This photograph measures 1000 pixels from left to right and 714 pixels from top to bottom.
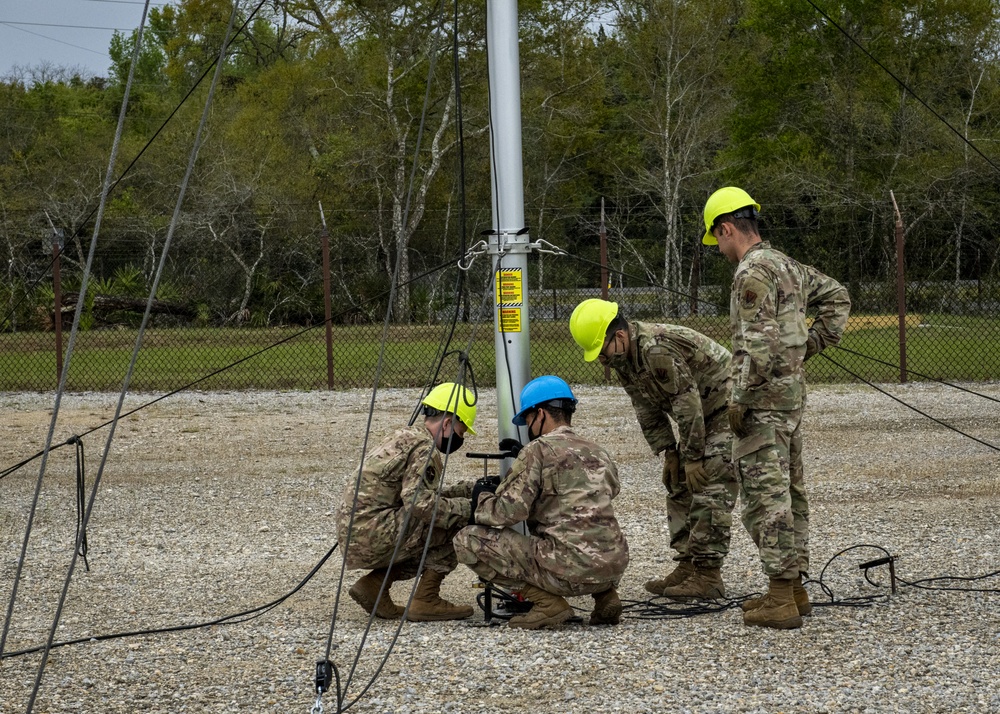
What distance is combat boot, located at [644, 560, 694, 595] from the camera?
5953 millimetres

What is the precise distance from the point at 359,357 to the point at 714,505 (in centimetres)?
1197

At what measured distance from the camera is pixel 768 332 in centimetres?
523

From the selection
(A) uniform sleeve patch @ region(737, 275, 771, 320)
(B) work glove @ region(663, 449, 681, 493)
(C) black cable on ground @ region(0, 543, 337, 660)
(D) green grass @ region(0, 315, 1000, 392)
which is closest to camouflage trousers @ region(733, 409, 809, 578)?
(A) uniform sleeve patch @ region(737, 275, 771, 320)

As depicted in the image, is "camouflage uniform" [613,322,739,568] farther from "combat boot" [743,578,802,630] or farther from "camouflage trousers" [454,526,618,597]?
"camouflage trousers" [454,526,618,597]

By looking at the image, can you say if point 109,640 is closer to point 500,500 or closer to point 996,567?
point 500,500

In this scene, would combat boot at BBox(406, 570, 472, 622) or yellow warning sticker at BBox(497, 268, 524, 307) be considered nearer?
combat boot at BBox(406, 570, 472, 622)

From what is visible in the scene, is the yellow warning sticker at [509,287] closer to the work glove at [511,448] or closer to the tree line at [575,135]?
the work glove at [511,448]

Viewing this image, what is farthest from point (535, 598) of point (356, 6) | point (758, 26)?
point (758, 26)

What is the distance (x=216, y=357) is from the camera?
1792 centimetres

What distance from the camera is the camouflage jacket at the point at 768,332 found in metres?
5.22

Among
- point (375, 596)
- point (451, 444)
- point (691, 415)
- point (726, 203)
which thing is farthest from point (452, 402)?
point (726, 203)

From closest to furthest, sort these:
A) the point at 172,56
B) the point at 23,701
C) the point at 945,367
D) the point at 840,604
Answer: the point at 23,701 → the point at 840,604 → the point at 945,367 → the point at 172,56

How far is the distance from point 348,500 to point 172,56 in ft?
123

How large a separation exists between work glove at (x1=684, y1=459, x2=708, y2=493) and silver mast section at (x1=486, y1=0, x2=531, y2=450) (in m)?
0.86
